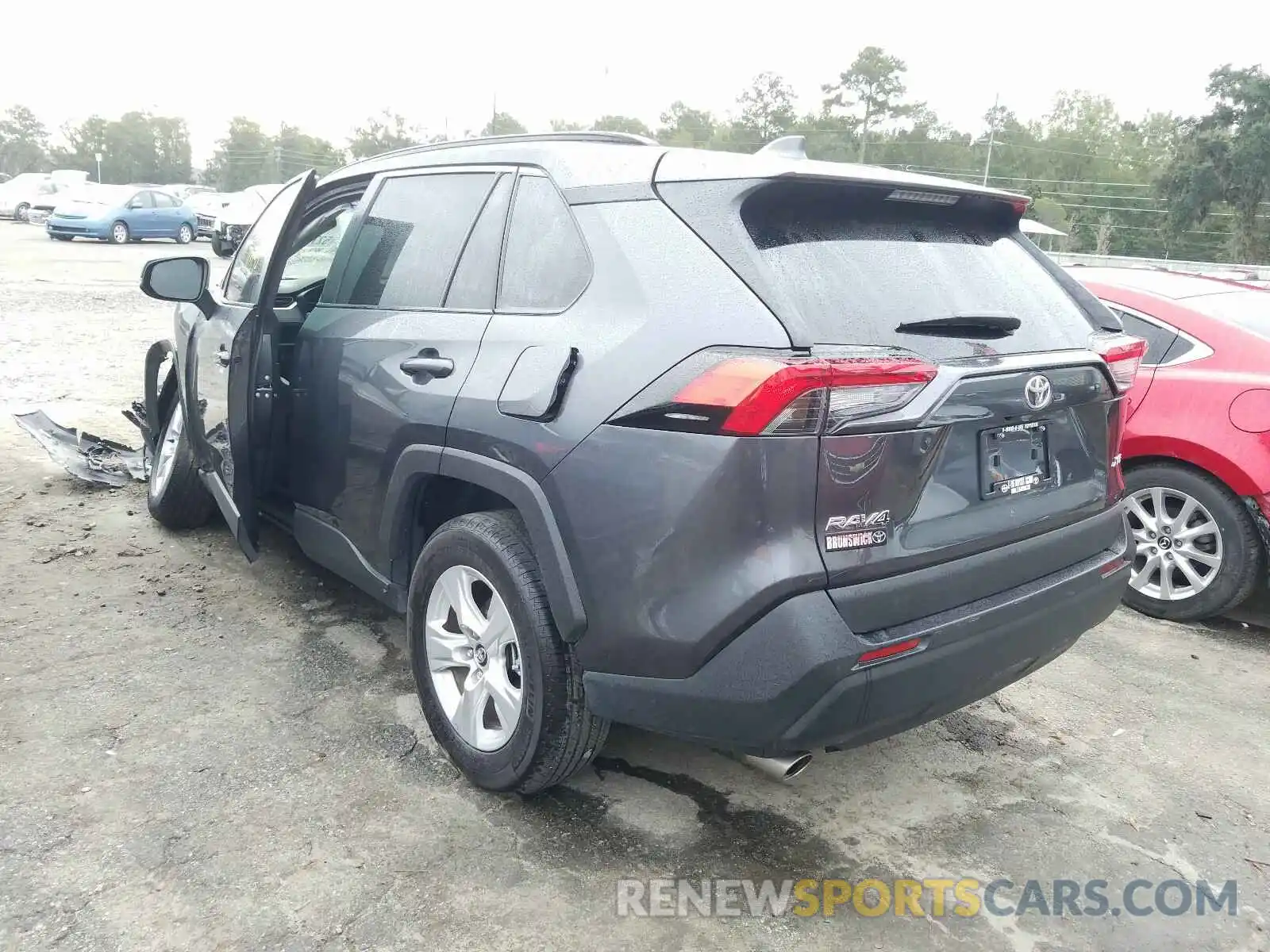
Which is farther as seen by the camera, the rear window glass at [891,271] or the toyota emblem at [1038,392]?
the toyota emblem at [1038,392]

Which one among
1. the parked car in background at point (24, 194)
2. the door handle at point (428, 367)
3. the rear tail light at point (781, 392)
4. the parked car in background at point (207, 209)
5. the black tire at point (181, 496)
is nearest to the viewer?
the rear tail light at point (781, 392)

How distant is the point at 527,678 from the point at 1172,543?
3.34 meters

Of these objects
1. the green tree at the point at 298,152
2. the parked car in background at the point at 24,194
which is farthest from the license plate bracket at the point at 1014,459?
the green tree at the point at 298,152

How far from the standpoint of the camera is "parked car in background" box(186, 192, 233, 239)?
90.2 ft

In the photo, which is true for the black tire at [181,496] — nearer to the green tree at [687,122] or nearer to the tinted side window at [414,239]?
the tinted side window at [414,239]

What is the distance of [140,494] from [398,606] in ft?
10.3

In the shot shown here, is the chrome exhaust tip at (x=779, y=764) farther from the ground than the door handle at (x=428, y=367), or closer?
closer

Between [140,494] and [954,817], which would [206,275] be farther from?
[954,817]

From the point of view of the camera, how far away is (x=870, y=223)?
247 centimetres

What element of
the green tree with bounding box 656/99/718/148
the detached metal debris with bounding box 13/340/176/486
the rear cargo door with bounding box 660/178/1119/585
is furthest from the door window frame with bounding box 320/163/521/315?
the green tree with bounding box 656/99/718/148


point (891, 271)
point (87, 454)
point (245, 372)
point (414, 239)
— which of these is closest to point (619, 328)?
point (891, 271)

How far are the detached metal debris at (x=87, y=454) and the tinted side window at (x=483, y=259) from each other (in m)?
3.66

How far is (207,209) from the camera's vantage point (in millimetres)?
28422

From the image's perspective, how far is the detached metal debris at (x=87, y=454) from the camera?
5527mm
